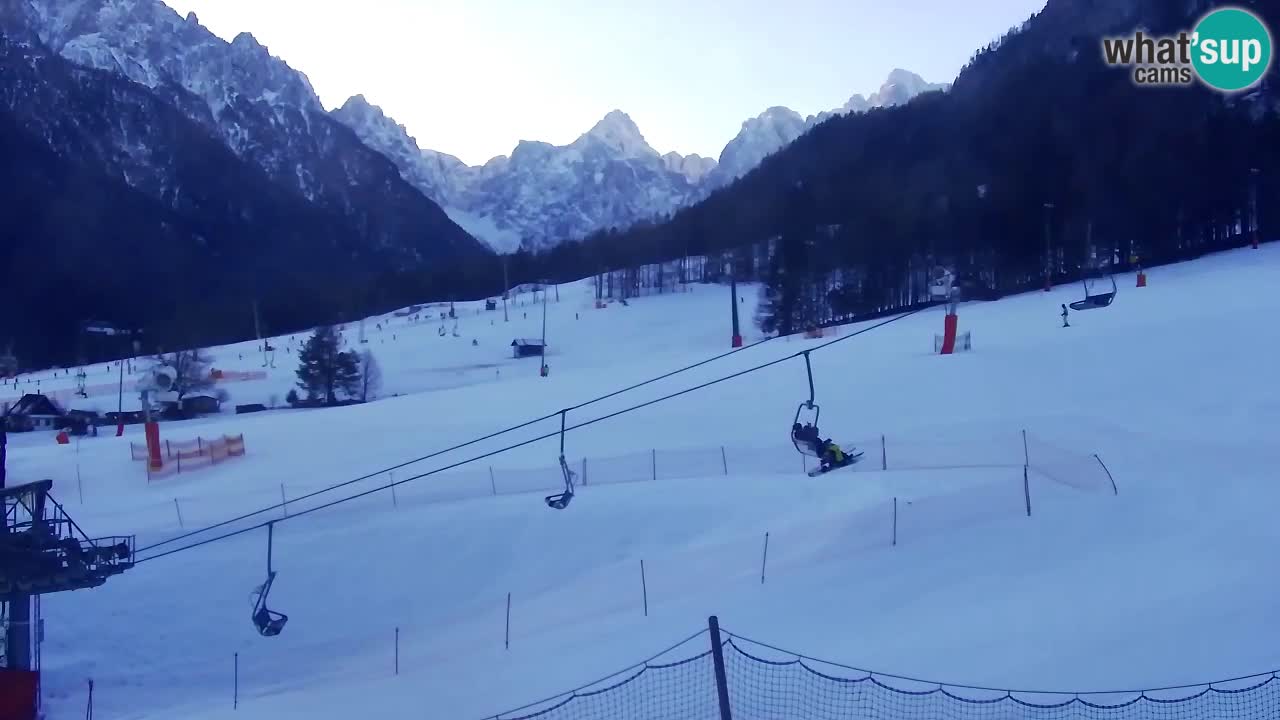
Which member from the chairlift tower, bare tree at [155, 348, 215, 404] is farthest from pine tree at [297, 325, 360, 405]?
the chairlift tower

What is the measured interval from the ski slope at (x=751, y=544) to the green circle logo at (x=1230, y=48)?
12.2m

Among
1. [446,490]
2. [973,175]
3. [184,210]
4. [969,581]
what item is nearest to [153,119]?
[184,210]

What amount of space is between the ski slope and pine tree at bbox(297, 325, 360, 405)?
16228 mm

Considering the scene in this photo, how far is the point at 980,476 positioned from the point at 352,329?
238 ft

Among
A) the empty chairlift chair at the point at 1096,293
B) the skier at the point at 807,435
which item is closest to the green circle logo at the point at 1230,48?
the empty chairlift chair at the point at 1096,293

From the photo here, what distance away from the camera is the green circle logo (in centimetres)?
3519

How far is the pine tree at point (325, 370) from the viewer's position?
148 ft

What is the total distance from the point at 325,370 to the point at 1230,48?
4127cm

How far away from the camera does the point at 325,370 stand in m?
45.0

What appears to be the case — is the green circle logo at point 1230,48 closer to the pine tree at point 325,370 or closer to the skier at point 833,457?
the skier at point 833,457

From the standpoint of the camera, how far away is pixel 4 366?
2153 inches

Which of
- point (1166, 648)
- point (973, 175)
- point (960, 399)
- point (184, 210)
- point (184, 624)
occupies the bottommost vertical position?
point (184, 624)

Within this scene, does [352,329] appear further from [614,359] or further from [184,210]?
[184,210]

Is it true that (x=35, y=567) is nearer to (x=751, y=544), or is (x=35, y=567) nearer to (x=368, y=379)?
(x=751, y=544)
